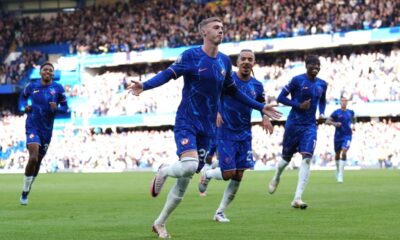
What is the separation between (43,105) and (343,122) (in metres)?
14.1

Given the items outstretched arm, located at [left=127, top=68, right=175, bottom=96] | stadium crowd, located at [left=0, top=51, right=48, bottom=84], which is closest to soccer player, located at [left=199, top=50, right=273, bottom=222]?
outstretched arm, located at [left=127, top=68, right=175, bottom=96]

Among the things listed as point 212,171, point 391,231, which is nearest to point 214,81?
point 391,231

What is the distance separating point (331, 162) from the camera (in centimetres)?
4975

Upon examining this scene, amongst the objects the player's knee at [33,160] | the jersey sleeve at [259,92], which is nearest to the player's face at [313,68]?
the jersey sleeve at [259,92]

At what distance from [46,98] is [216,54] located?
7.90 meters

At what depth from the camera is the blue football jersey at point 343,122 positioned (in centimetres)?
3033

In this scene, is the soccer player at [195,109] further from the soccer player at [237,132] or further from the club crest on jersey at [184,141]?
the soccer player at [237,132]

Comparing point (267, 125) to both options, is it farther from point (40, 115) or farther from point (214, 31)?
point (40, 115)

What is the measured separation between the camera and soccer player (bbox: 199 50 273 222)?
1446 centimetres

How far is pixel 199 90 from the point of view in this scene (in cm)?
1160

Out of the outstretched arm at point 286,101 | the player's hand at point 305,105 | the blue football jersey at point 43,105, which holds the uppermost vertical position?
the player's hand at point 305,105

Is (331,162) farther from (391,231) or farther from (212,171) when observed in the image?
(391,231)

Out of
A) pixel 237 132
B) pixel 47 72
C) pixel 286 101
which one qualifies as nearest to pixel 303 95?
pixel 286 101

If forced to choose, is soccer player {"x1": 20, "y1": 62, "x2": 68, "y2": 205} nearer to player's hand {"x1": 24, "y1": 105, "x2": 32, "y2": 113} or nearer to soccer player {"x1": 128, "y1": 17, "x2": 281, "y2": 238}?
player's hand {"x1": 24, "y1": 105, "x2": 32, "y2": 113}
